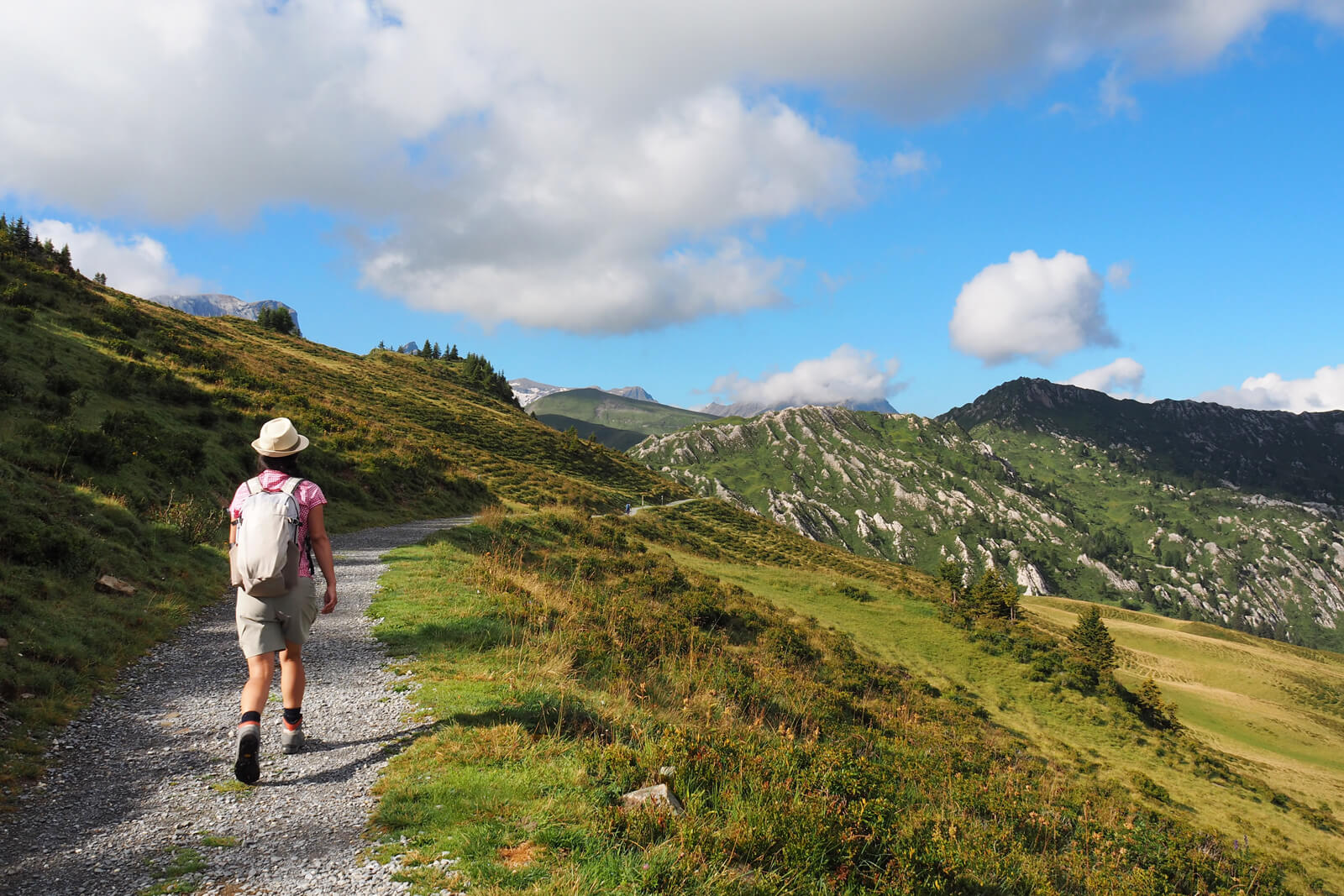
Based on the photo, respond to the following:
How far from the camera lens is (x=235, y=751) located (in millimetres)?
7379

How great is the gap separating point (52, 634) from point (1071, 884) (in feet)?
50.2

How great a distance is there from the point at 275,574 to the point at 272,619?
67 centimetres

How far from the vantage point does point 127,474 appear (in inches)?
681

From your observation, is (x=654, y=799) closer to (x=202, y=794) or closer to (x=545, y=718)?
(x=545, y=718)

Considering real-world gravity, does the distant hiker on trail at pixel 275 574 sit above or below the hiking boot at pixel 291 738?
above

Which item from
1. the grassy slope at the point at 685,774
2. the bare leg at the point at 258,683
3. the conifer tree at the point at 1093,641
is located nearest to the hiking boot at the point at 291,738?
the bare leg at the point at 258,683

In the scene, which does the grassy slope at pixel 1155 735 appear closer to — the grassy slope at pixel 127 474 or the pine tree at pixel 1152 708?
the pine tree at pixel 1152 708

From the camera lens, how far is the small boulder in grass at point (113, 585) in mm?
11641

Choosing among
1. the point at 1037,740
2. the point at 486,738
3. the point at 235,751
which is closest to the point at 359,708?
the point at 235,751

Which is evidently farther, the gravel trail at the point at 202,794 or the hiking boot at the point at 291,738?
the hiking boot at the point at 291,738

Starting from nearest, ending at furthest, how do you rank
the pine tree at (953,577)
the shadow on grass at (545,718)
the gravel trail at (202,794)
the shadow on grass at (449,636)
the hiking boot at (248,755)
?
the gravel trail at (202,794)
the hiking boot at (248,755)
the shadow on grass at (545,718)
the shadow on grass at (449,636)
the pine tree at (953,577)

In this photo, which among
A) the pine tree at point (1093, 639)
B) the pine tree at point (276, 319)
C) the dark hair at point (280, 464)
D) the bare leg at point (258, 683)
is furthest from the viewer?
the pine tree at point (276, 319)

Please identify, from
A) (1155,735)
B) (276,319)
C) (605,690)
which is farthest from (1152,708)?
(276,319)

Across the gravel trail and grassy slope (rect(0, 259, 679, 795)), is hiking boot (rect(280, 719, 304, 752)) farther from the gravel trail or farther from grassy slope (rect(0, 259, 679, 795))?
grassy slope (rect(0, 259, 679, 795))
